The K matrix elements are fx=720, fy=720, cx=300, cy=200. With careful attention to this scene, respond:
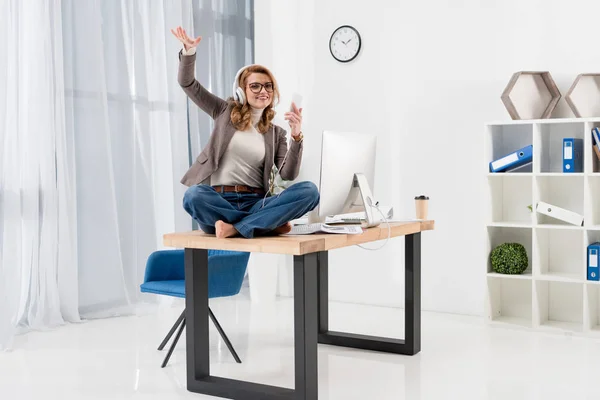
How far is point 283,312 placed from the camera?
16.5ft

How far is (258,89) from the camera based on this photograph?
130 inches

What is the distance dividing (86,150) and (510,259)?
2.77 metres

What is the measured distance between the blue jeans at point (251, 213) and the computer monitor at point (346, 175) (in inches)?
3.9

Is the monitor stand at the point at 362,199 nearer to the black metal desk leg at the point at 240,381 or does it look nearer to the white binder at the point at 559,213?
the black metal desk leg at the point at 240,381

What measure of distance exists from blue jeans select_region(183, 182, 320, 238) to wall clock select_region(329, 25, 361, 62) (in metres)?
2.49

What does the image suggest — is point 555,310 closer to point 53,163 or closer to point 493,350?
point 493,350

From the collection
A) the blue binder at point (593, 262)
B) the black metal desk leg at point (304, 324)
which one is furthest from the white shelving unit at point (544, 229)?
the black metal desk leg at point (304, 324)

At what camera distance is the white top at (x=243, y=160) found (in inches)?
131

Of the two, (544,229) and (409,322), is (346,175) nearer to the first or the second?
(409,322)

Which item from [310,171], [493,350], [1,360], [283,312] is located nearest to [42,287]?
[1,360]

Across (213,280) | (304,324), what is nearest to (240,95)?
(213,280)

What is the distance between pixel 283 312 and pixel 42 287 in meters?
1.61

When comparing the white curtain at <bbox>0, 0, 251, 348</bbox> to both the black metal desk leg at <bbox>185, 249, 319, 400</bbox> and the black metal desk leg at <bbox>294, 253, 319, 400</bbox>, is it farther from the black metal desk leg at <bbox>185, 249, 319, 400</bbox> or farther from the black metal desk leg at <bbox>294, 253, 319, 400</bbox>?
the black metal desk leg at <bbox>294, 253, 319, 400</bbox>

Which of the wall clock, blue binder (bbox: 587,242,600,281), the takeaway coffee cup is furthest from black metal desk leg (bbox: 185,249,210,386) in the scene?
the wall clock
